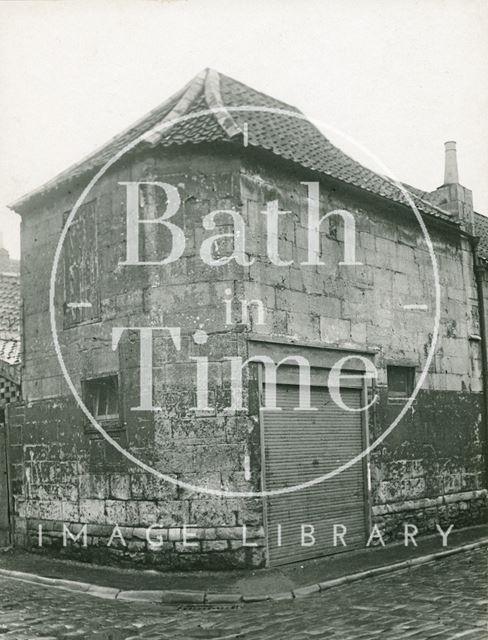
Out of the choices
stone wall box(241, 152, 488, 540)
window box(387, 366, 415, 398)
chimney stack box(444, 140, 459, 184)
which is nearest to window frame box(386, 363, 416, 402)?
window box(387, 366, 415, 398)

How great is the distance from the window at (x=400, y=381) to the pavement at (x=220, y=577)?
2.66m

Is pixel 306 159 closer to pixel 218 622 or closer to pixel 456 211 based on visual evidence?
pixel 456 211

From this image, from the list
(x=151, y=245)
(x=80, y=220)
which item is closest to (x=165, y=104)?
(x=80, y=220)

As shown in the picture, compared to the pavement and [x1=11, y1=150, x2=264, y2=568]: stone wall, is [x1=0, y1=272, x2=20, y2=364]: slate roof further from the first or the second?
the pavement

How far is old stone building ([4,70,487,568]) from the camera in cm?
A: 948

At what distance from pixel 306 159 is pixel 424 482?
614 centimetres

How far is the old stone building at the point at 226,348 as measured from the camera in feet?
31.1

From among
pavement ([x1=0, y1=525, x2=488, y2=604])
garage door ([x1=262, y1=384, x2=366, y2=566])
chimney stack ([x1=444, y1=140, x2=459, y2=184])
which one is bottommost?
pavement ([x1=0, y1=525, x2=488, y2=604])

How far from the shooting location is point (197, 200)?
9836 millimetres

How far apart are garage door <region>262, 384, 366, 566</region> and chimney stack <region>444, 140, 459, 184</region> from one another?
7387 millimetres

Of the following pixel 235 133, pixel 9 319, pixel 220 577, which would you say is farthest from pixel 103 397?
pixel 9 319

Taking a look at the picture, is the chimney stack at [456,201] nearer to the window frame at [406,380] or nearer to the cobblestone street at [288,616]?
the window frame at [406,380]

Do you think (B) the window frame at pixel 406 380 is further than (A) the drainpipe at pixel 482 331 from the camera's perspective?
Answer: No

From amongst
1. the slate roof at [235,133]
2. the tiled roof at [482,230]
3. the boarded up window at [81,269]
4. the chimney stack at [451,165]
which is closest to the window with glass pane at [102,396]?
the boarded up window at [81,269]
